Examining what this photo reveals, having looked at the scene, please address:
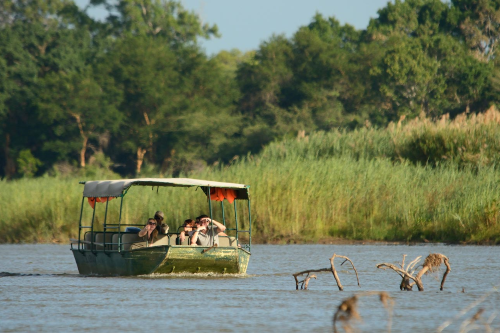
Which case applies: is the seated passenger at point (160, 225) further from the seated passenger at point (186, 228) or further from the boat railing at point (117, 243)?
the seated passenger at point (186, 228)

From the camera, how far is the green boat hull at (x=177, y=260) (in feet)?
55.6

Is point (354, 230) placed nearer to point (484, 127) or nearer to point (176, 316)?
point (484, 127)

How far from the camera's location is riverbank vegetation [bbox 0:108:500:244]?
26719 mm

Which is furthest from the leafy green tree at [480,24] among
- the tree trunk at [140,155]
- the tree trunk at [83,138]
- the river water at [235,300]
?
the river water at [235,300]

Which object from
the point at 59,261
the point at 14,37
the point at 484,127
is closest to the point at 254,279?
the point at 59,261

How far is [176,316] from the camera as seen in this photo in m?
13.0

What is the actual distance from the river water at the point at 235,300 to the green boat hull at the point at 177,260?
0.23 m

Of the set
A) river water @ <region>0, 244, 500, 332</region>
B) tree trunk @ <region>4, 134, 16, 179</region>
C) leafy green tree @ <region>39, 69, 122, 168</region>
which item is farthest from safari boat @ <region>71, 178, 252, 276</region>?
tree trunk @ <region>4, 134, 16, 179</region>

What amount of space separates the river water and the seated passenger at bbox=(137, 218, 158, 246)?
2.32 feet

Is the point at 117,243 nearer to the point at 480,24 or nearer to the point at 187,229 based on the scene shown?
the point at 187,229

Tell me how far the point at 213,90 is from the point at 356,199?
3144 cm

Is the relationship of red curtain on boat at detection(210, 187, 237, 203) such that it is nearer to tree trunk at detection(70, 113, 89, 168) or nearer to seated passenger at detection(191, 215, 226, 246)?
seated passenger at detection(191, 215, 226, 246)

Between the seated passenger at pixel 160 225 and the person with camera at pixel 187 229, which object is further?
A: the seated passenger at pixel 160 225

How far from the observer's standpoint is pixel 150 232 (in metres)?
17.8
